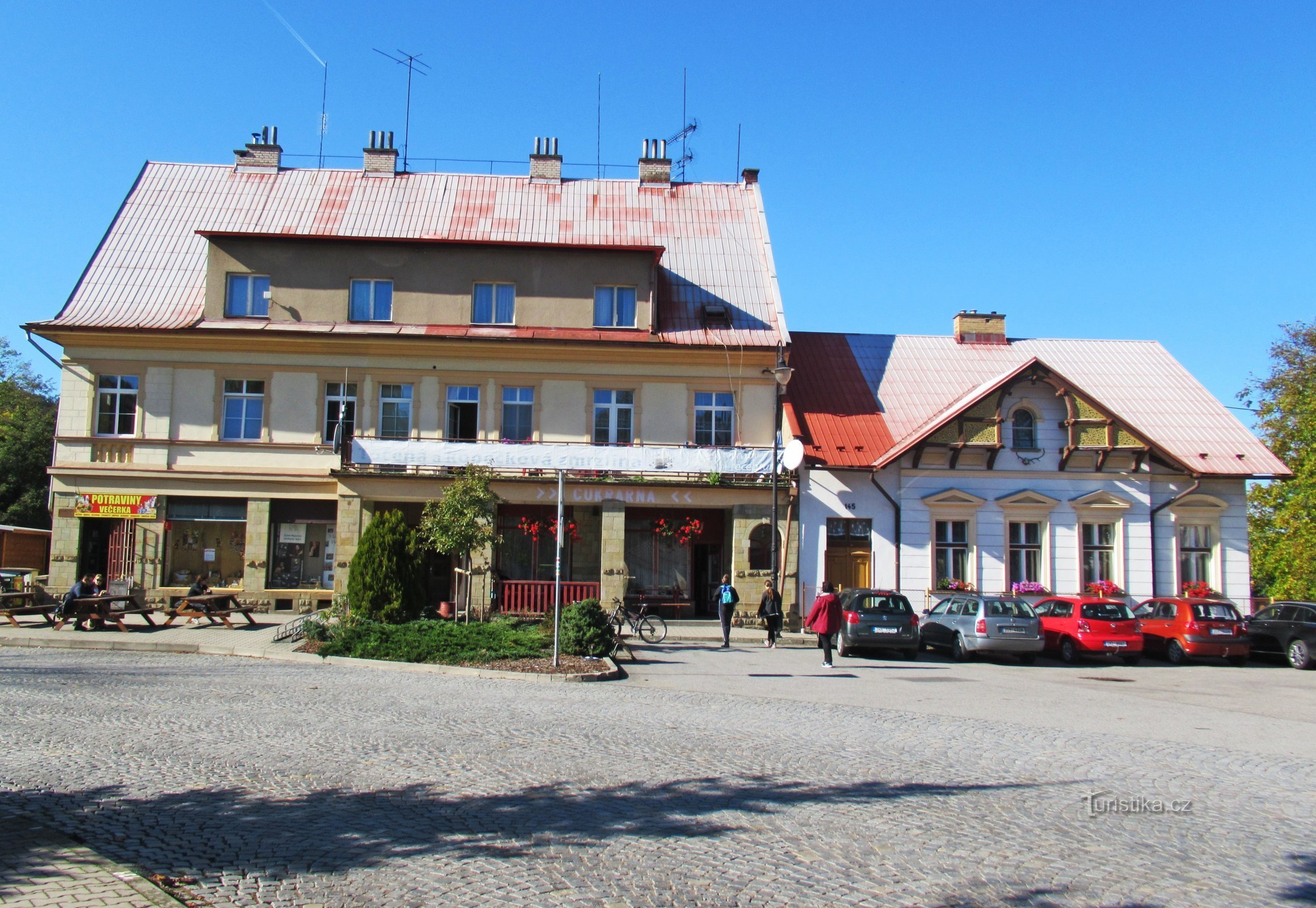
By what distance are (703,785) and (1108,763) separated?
13.9 feet

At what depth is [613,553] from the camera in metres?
26.8

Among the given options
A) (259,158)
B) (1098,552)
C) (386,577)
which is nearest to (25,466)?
(259,158)

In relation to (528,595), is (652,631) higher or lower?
lower

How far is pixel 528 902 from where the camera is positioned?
17.2 feet

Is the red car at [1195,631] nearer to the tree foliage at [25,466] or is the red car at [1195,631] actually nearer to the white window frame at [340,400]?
the white window frame at [340,400]

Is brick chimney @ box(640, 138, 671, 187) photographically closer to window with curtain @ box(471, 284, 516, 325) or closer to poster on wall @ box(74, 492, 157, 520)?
window with curtain @ box(471, 284, 516, 325)

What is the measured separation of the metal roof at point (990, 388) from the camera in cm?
2917

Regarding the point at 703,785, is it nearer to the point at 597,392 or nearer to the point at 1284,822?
the point at 1284,822

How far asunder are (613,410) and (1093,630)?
1363 cm

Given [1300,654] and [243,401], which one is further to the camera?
[243,401]

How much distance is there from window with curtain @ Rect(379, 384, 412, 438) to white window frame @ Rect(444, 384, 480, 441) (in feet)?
3.29

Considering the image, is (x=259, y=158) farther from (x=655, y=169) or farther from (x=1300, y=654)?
(x=1300, y=654)

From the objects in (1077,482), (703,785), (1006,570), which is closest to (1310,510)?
(1077,482)

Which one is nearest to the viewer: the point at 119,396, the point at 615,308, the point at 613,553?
the point at 613,553
